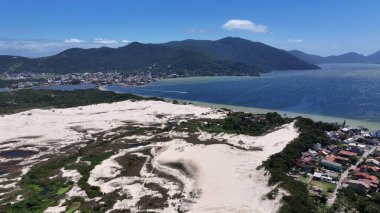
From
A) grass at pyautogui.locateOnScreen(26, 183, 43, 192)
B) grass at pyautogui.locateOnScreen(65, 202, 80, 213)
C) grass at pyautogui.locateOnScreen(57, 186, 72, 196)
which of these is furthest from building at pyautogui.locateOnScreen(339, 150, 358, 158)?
grass at pyautogui.locateOnScreen(26, 183, 43, 192)

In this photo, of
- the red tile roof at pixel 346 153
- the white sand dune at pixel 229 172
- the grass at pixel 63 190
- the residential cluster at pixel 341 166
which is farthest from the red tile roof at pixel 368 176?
the grass at pixel 63 190

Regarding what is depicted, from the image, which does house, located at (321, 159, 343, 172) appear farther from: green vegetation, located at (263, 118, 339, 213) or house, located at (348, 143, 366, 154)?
house, located at (348, 143, 366, 154)

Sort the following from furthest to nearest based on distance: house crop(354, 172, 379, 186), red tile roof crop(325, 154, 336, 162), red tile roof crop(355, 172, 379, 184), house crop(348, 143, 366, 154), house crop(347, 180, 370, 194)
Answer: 1. house crop(348, 143, 366, 154)
2. red tile roof crop(325, 154, 336, 162)
3. red tile roof crop(355, 172, 379, 184)
4. house crop(354, 172, 379, 186)
5. house crop(347, 180, 370, 194)

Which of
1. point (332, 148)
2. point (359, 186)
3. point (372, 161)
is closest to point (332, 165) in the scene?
point (372, 161)

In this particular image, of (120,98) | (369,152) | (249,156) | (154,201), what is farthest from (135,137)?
(120,98)

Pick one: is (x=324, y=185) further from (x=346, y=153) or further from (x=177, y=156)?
(x=177, y=156)

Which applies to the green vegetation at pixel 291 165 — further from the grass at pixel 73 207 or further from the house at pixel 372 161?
the grass at pixel 73 207
